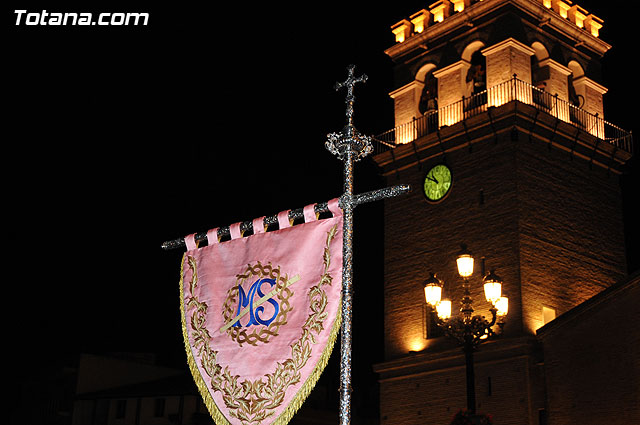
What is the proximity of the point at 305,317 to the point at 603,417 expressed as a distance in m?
15.9

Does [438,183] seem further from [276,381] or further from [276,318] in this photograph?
[276,381]

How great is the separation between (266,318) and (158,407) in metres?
31.9

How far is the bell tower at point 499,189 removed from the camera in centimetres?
2388

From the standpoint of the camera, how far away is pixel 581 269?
1003 inches

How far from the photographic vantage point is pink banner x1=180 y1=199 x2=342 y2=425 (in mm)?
7406

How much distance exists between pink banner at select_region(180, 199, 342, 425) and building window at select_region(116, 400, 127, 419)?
32307 millimetres

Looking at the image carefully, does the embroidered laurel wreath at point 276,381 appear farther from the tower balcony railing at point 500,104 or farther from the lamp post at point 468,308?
the tower balcony railing at point 500,104

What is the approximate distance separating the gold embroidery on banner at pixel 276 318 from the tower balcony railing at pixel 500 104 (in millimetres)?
18053

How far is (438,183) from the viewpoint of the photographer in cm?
2656

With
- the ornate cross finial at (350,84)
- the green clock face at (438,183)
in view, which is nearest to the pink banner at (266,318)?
the ornate cross finial at (350,84)

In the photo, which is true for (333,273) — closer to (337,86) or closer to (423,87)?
(337,86)

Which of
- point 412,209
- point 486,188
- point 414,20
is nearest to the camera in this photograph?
point 486,188

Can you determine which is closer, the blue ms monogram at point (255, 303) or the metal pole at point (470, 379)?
the blue ms monogram at point (255, 303)

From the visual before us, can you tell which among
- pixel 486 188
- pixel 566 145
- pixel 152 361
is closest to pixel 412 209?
pixel 486 188
